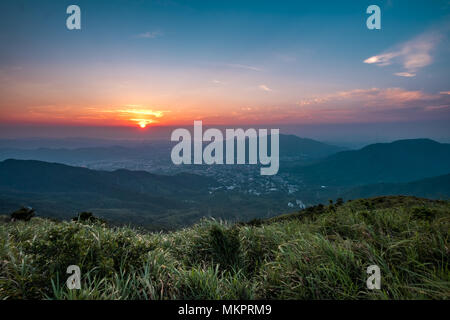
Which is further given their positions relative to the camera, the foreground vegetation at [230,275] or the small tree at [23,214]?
the small tree at [23,214]

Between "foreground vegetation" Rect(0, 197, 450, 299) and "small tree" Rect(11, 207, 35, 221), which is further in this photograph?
"small tree" Rect(11, 207, 35, 221)

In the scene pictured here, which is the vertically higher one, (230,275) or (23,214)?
(230,275)

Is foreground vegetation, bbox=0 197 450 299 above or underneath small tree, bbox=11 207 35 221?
above

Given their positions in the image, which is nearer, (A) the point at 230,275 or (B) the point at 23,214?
(A) the point at 230,275

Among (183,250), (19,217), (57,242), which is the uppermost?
(57,242)

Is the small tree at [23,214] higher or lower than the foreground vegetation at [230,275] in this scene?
lower

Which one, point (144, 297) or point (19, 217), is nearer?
point (144, 297)

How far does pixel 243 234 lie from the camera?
6.28m

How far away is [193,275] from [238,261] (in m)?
1.77
